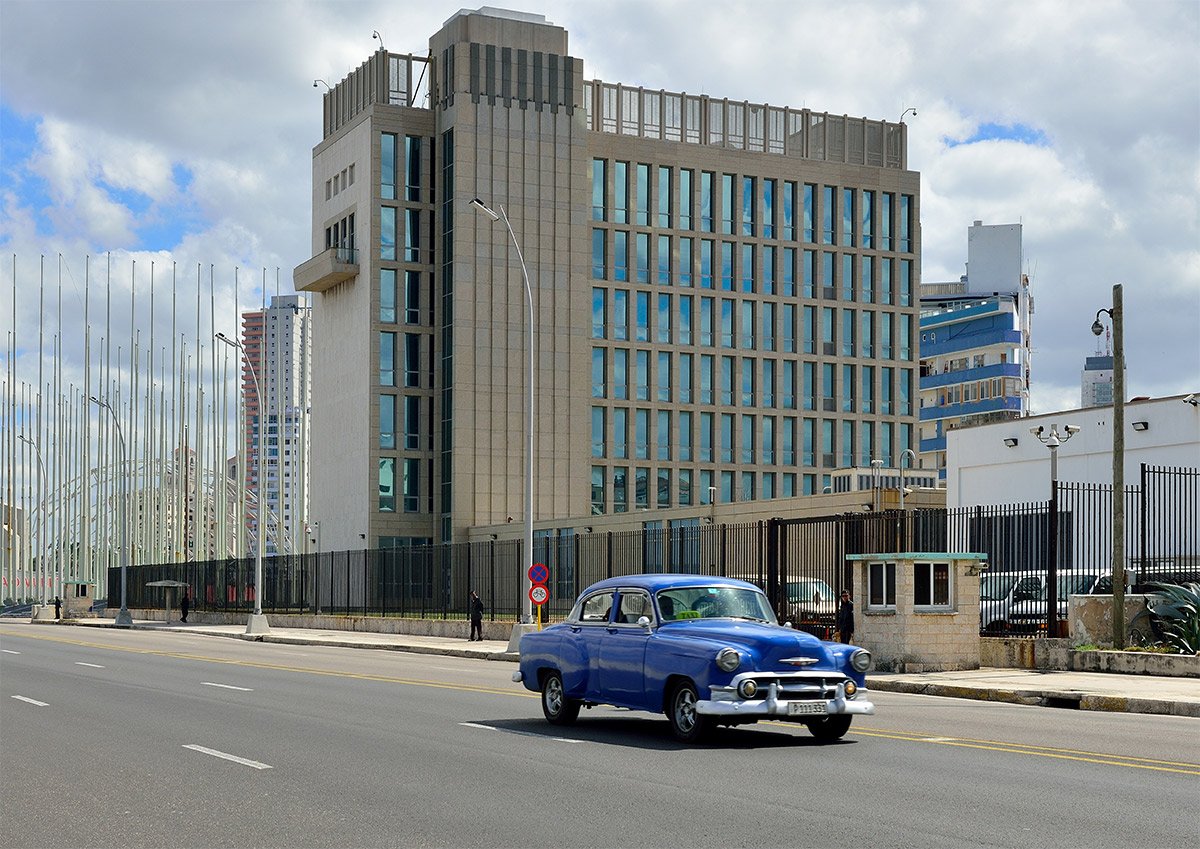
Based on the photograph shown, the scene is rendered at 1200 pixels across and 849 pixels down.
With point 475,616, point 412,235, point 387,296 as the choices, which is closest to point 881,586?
point 475,616

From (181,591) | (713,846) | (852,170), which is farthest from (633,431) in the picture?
(713,846)

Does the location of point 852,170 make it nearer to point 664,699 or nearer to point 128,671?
point 128,671

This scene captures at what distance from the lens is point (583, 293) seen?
8694cm

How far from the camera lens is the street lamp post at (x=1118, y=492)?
2791cm

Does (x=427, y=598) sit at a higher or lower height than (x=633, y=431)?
lower

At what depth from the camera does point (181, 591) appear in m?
90.6

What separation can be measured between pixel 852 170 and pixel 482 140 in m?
23.5

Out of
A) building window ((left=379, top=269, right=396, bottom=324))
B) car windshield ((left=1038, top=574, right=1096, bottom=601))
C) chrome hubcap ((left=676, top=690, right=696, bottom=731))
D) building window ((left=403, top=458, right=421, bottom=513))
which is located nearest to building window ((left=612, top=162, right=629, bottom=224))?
building window ((left=379, top=269, right=396, bottom=324))

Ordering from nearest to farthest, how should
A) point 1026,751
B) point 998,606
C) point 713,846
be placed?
point 713,846 → point 1026,751 → point 998,606

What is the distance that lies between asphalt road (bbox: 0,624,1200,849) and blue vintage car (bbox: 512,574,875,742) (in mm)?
370

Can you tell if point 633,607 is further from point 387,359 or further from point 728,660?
point 387,359

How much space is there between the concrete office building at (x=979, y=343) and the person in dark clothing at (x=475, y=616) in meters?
91.9

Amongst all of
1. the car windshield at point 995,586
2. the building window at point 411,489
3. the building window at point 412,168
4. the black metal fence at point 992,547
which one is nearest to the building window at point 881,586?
the black metal fence at point 992,547

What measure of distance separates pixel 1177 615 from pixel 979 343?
110530mm
